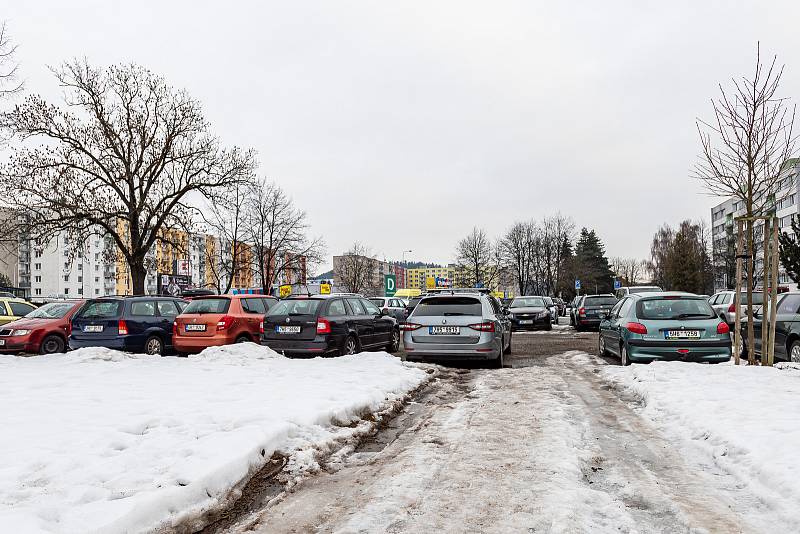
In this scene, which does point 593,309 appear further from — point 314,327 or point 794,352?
point 314,327

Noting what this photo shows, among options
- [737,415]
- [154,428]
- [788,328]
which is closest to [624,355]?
[788,328]

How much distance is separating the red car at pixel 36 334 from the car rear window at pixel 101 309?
176cm

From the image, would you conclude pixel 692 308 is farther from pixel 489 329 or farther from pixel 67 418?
pixel 67 418

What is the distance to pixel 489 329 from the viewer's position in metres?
11.0

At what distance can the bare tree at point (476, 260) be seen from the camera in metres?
73.5

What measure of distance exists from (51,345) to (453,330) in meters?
10.5

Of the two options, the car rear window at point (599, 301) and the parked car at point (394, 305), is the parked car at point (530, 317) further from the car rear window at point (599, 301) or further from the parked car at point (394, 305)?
the parked car at point (394, 305)

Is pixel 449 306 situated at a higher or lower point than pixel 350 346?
higher

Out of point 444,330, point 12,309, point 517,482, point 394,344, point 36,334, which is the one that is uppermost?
point 12,309

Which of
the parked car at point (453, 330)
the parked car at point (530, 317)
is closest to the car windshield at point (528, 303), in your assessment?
the parked car at point (530, 317)

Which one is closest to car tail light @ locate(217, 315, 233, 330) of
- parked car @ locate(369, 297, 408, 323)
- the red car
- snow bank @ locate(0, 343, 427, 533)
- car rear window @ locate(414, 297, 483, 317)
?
snow bank @ locate(0, 343, 427, 533)

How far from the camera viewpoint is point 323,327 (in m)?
11.6

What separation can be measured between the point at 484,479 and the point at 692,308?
7721 mm

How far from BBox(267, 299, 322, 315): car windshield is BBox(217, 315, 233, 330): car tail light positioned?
4.66 ft
